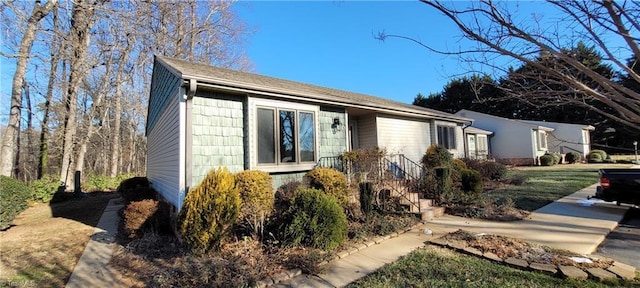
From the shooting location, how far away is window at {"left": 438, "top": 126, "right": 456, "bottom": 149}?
13.7 metres

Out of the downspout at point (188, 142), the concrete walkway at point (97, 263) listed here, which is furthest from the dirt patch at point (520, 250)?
the concrete walkway at point (97, 263)

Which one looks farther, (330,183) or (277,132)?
(277,132)

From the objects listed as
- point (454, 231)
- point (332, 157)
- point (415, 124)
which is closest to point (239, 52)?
point (415, 124)

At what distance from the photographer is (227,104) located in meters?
6.75

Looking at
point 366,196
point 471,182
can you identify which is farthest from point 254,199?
point 471,182

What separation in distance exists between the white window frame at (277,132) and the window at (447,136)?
7.69 metres

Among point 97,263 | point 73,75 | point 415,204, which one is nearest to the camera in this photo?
point 97,263

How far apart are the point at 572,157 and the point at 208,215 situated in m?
31.9

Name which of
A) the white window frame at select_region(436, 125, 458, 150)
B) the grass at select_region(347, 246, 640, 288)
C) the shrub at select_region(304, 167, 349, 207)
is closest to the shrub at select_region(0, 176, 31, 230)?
the shrub at select_region(304, 167, 349, 207)

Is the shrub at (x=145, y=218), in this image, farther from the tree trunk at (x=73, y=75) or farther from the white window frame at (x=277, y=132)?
the tree trunk at (x=73, y=75)

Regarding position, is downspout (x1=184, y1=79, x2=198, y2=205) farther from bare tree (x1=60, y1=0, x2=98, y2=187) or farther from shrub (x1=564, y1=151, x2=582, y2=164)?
shrub (x1=564, y1=151, x2=582, y2=164)

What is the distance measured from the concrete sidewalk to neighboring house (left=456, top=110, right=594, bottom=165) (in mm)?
16547

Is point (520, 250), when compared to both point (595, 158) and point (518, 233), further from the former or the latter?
point (595, 158)

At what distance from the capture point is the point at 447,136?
14164mm
